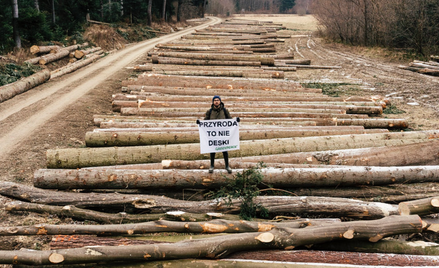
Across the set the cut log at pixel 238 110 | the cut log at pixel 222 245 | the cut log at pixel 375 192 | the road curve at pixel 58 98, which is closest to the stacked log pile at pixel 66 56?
the road curve at pixel 58 98

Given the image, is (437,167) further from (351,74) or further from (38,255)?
(351,74)

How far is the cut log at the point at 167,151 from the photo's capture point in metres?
7.99

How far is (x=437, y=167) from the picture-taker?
7.79m

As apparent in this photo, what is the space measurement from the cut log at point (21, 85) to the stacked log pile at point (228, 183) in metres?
7.61

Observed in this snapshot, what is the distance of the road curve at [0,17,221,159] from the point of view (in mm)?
11039

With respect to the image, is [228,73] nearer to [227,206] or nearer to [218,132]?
[218,132]

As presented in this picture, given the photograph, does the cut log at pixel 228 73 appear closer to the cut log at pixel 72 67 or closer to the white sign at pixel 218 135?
the cut log at pixel 72 67

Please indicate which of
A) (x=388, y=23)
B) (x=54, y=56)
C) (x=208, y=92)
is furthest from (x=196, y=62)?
(x=388, y=23)


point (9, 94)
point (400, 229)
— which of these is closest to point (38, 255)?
point (400, 229)

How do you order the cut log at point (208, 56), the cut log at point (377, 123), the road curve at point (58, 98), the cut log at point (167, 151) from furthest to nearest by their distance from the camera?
the cut log at point (208, 56)
the cut log at point (377, 123)
the road curve at point (58, 98)
the cut log at point (167, 151)

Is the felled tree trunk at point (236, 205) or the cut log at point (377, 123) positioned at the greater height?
the cut log at point (377, 123)

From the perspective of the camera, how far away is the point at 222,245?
4.97 metres

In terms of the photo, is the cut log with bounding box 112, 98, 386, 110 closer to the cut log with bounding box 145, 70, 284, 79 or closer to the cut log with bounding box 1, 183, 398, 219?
the cut log with bounding box 145, 70, 284, 79

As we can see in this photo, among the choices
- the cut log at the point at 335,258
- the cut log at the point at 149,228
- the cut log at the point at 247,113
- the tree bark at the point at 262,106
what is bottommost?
the cut log at the point at 335,258
